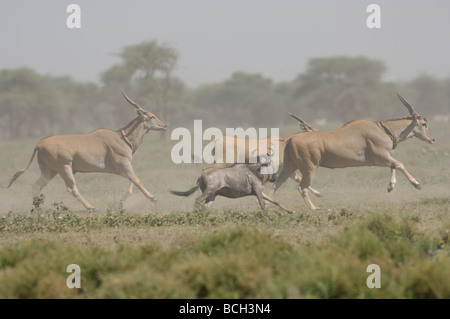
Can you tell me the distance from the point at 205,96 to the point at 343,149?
2204 inches

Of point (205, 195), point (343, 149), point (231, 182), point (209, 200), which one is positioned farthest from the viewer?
point (343, 149)

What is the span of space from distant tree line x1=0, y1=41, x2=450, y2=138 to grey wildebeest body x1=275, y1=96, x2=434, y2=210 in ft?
88.7

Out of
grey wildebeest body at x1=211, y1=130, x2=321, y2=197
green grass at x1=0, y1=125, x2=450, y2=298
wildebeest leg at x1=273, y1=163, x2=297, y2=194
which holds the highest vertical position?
grey wildebeest body at x1=211, y1=130, x2=321, y2=197

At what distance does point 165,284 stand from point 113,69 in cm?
4755

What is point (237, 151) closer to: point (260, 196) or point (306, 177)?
point (306, 177)

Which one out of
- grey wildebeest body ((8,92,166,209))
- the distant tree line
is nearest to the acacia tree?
the distant tree line

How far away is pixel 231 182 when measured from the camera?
12.7 metres

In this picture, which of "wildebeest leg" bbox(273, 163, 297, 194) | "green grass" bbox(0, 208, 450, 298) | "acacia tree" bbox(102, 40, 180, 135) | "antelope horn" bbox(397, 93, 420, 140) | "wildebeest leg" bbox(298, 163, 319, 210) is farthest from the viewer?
"acacia tree" bbox(102, 40, 180, 135)

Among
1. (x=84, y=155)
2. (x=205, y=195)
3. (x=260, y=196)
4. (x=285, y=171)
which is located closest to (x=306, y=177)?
(x=285, y=171)

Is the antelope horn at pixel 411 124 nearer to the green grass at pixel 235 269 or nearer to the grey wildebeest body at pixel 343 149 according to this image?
the grey wildebeest body at pixel 343 149

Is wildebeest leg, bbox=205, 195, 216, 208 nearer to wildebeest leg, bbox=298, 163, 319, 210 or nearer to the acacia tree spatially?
wildebeest leg, bbox=298, 163, 319, 210

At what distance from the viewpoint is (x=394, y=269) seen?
24.3 ft

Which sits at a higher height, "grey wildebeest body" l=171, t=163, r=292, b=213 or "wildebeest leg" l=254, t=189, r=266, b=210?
"grey wildebeest body" l=171, t=163, r=292, b=213

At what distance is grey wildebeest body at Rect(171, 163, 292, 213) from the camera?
12.6m
